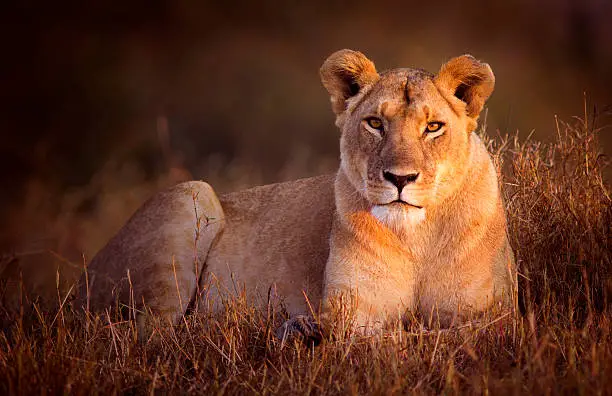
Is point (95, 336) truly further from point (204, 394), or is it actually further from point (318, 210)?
point (318, 210)

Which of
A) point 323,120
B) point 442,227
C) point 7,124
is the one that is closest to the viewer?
point 442,227

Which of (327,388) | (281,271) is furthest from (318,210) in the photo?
(327,388)

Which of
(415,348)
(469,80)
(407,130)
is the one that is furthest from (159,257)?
(469,80)

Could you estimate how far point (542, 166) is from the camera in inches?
209

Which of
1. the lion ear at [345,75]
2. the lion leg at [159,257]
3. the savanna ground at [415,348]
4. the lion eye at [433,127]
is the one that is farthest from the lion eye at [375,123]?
the lion leg at [159,257]

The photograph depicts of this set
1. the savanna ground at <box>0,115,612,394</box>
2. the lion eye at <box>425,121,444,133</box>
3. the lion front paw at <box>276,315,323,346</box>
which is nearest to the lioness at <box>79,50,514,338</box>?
the lion eye at <box>425,121,444,133</box>

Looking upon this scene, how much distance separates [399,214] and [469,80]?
829 mm

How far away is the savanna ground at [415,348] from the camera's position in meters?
3.31

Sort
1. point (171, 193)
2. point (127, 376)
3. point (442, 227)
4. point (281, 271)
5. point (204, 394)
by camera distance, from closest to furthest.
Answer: point (204, 394) → point (127, 376) → point (442, 227) → point (281, 271) → point (171, 193)

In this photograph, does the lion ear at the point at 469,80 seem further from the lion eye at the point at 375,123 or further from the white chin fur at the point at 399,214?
the white chin fur at the point at 399,214

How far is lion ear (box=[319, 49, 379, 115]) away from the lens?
15.2 feet

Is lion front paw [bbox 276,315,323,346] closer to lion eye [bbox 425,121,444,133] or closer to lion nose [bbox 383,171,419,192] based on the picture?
lion nose [bbox 383,171,419,192]

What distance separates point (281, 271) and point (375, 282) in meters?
0.92

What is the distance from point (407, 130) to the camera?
4.20 meters
